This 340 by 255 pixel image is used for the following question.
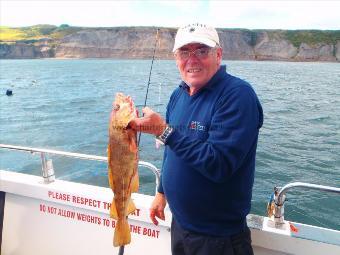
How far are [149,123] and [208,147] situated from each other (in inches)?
16.5

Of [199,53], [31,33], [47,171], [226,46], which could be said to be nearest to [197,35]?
[199,53]

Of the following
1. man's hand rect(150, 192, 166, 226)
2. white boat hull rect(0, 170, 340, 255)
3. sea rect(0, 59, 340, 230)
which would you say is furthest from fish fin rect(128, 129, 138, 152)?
sea rect(0, 59, 340, 230)

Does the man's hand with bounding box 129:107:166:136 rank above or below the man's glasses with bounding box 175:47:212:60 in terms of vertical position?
below

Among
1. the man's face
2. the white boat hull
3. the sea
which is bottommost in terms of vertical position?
the sea

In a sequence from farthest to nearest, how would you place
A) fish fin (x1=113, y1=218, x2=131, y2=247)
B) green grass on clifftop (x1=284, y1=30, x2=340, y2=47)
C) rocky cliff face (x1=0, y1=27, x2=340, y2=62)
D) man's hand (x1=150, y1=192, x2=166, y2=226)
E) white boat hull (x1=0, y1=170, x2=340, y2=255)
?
green grass on clifftop (x1=284, y1=30, x2=340, y2=47) → rocky cliff face (x1=0, y1=27, x2=340, y2=62) → white boat hull (x1=0, y1=170, x2=340, y2=255) → man's hand (x1=150, y1=192, x2=166, y2=226) → fish fin (x1=113, y1=218, x2=131, y2=247)

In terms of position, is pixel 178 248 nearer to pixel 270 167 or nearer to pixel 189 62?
pixel 189 62

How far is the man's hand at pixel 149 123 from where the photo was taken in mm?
2434

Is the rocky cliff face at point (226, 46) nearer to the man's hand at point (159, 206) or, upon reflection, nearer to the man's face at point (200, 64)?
the man's hand at point (159, 206)

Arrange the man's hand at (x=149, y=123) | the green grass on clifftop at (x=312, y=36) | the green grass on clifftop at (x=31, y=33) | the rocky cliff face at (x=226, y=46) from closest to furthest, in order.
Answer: the man's hand at (x=149, y=123) → the rocky cliff face at (x=226, y=46) → the green grass on clifftop at (x=312, y=36) → the green grass on clifftop at (x=31, y=33)

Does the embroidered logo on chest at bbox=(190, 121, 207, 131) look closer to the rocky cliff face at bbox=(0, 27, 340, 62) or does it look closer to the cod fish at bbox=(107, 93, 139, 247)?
the cod fish at bbox=(107, 93, 139, 247)

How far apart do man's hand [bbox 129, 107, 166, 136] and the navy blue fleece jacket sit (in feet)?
0.34

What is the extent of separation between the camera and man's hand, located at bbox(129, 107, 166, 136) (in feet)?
7.98

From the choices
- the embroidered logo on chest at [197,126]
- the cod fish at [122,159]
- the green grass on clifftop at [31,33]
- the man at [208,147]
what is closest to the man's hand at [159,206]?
the man at [208,147]

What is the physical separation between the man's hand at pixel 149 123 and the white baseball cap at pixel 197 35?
0.68m
